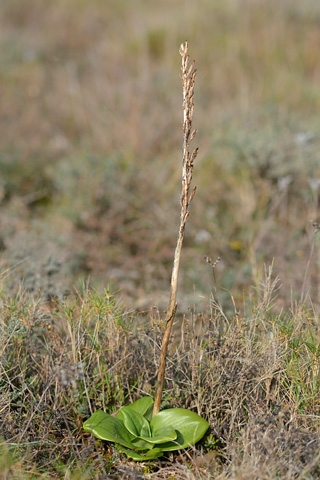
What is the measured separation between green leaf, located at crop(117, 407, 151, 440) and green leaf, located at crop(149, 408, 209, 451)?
27 millimetres

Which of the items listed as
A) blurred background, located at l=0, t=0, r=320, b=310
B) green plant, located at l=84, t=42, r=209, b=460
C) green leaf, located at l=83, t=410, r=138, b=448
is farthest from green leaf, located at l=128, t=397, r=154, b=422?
blurred background, located at l=0, t=0, r=320, b=310

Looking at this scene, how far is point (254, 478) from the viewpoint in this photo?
1.62 meters

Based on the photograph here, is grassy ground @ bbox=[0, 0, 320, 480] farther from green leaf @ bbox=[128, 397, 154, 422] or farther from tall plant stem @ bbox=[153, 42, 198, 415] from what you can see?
tall plant stem @ bbox=[153, 42, 198, 415]

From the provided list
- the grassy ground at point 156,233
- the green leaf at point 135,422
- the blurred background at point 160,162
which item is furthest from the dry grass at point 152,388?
the blurred background at point 160,162

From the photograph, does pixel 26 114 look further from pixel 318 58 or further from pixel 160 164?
pixel 318 58

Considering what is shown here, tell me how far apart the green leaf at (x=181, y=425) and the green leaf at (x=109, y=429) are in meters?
0.12

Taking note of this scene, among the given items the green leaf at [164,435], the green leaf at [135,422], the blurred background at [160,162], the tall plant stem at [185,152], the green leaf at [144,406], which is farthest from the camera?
the blurred background at [160,162]

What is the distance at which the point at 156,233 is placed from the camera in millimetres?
4465

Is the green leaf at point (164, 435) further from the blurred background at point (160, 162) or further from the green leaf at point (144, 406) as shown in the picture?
the blurred background at point (160, 162)

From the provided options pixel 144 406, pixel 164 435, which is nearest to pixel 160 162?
pixel 144 406

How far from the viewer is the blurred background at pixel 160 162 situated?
3.78 m

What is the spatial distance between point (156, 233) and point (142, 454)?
8.91ft

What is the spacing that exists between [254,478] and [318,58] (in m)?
7.48

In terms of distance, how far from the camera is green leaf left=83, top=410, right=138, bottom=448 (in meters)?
1.82
